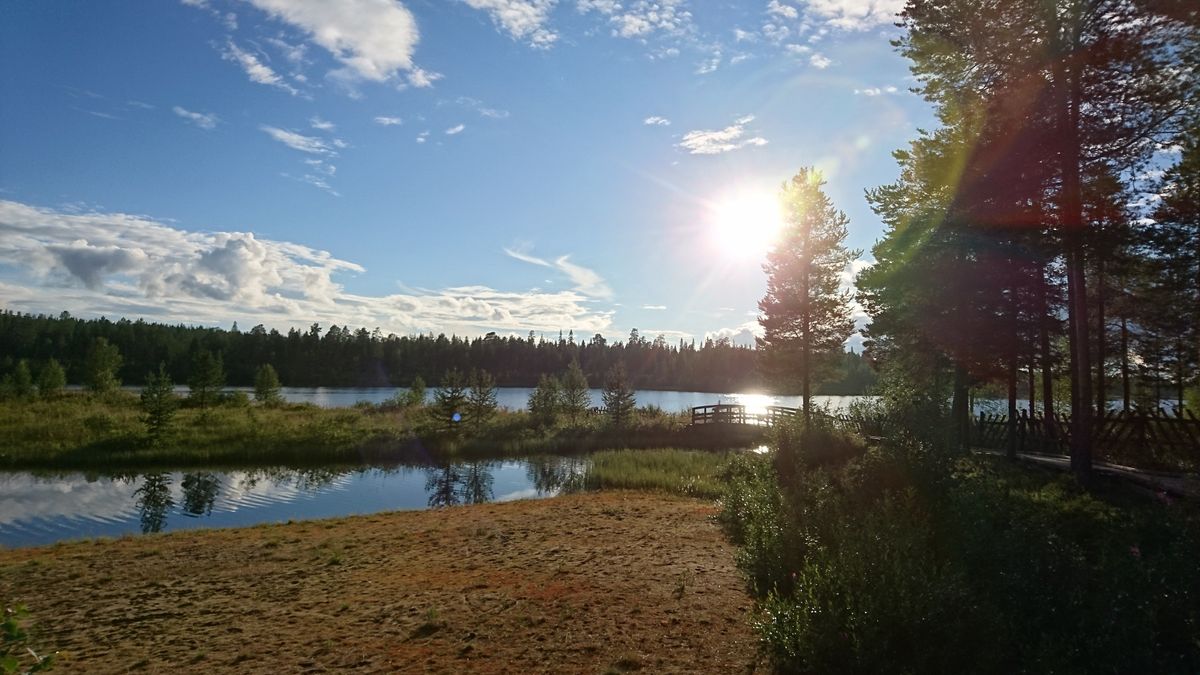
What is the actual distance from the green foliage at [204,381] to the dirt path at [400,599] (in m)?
34.5

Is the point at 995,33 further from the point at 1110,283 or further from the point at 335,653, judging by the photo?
the point at 1110,283

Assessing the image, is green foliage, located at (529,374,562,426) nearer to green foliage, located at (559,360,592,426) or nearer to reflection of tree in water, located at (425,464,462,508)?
green foliage, located at (559,360,592,426)

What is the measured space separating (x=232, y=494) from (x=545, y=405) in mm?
22058

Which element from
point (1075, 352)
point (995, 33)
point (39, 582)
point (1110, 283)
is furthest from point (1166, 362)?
point (39, 582)

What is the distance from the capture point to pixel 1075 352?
13.0m

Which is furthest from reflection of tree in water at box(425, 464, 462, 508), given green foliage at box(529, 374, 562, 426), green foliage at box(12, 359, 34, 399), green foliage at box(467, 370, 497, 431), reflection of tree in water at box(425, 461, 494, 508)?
green foliage at box(12, 359, 34, 399)

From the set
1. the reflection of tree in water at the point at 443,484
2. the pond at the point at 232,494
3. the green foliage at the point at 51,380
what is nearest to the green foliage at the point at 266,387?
the green foliage at the point at 51,380

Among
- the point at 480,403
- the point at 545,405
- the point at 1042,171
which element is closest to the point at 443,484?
the point at 480,403

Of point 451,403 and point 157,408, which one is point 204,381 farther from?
point 451,403

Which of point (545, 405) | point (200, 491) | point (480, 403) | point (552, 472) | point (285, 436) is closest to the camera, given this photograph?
point (200, 491)

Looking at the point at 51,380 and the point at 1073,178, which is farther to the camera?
the point at 51,380

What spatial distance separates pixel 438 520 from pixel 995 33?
15.3 meters

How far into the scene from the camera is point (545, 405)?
1646 inches

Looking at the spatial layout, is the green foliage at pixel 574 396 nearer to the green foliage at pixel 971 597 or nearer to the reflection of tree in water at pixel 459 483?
the reflection of tree in water at pixel 459 483
